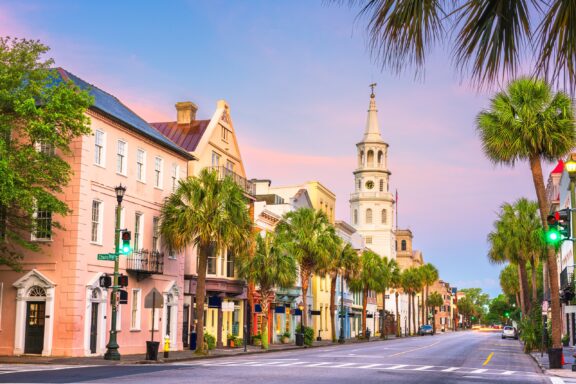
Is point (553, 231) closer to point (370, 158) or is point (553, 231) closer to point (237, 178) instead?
point (237, 178)

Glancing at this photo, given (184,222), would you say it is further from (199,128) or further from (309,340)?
(309,340)

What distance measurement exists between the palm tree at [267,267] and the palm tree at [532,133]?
19225 mm

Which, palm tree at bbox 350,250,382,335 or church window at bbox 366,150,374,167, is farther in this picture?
church window at bbox 366,150,374,167

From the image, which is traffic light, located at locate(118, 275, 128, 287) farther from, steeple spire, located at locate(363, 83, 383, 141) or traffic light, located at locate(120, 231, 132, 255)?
steeple spire, located at locate(363, 83, 383, 141)

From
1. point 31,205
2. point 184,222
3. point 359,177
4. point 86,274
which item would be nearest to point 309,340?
point 184,222

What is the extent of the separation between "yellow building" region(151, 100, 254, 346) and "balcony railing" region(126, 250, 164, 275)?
5797mm

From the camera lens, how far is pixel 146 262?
3928cm

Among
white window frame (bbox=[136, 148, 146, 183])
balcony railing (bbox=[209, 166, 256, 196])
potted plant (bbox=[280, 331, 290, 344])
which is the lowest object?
potted plant (bbox=[280, 331, 290, 344])

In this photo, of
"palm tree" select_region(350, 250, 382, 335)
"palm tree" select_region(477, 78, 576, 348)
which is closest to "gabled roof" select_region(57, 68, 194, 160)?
"palm tree" select_region(477, 78, 576, 348)

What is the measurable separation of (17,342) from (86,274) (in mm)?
4152

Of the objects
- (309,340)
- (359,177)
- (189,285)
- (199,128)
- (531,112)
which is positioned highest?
(359,177)

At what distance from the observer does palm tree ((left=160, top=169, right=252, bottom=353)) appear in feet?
126

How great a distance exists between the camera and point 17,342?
33219 mm

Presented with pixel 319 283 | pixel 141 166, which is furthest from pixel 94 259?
pixel 319 283
